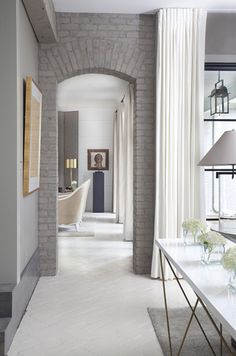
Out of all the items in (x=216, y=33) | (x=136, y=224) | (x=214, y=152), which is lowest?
(x=136, y=224)

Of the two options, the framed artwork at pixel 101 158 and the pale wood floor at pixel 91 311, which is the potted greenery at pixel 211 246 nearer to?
the pale wood floor at pixel 91 311

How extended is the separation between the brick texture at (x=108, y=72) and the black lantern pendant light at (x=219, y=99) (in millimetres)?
792

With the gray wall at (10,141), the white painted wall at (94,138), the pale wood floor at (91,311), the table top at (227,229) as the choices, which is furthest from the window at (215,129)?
the white painted wall at (94,138)

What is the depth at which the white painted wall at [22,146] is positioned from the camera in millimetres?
3555

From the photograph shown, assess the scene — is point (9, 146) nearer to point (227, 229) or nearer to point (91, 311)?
point (91, 311)

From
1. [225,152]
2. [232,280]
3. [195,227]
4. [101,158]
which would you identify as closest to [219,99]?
[225,152]

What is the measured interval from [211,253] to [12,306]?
162 cm

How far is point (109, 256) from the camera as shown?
5867mm

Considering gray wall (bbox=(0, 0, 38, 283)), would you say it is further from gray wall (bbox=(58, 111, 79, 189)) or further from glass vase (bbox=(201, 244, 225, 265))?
gray wall (bbox=(58, 111, 79, 189))

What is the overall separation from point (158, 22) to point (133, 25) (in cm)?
33

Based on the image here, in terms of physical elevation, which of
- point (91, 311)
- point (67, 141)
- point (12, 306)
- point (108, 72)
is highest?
point (108, 72)

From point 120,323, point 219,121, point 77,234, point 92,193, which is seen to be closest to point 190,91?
point 219,121

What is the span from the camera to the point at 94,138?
38.4ft

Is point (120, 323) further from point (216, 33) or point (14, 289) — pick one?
point (216, 33)
